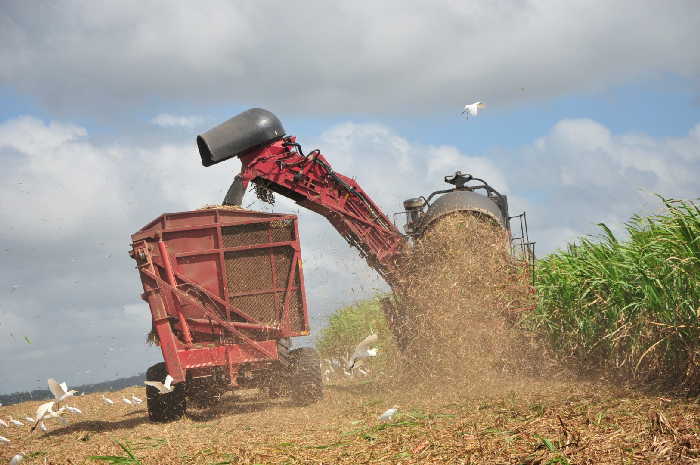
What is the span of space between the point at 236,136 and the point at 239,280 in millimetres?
2328

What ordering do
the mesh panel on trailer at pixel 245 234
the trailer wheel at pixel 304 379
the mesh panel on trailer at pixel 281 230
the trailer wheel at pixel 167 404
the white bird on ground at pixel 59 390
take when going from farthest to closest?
the trailer wheel at pixel 304 379, the mesh panel on trailer at pixel 281 230, the mesh panel on trailer at pixel 245 234, the trailer wheel at pixel 167 404, the white bird on ground at pixel 59 390

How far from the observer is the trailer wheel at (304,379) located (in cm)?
1136

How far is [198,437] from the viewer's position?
8.25 m

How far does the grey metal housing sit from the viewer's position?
12.0 metres

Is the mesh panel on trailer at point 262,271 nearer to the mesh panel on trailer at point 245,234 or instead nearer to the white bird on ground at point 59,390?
the mesh panel on trailer at point 245,234

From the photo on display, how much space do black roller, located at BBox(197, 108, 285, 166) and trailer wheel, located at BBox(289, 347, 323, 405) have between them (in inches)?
135

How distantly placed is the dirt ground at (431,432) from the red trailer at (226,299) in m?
0.57

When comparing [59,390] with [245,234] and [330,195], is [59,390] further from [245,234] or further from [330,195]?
[330,195]

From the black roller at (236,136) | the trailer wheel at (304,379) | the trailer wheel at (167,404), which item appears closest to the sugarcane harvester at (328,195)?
the black roller at (236,136)

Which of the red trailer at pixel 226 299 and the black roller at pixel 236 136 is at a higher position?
the black roller at pixel 236 136

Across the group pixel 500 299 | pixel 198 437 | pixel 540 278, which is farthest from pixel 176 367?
pixel 540 278

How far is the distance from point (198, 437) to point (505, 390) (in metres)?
4.03

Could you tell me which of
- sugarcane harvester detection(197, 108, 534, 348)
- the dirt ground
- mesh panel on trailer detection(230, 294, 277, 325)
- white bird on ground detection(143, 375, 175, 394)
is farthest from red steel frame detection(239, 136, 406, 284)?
white bird on ground detection(143, 375, 175, 394)

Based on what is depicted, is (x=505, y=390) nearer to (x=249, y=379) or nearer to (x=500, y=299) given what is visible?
(x=500, y=299)
